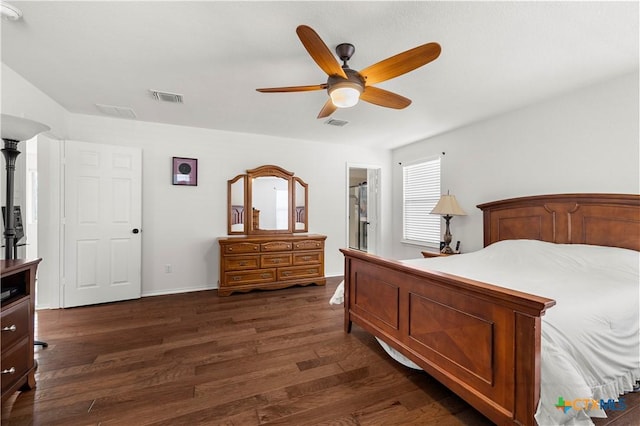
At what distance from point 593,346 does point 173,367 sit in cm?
264

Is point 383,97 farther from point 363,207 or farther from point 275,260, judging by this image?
point 363,207

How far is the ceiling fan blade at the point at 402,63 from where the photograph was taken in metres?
1.58

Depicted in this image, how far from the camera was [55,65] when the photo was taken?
234 cm

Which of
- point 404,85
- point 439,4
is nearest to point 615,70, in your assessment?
point 404,85

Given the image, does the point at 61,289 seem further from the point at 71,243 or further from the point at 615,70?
the point at 615,70

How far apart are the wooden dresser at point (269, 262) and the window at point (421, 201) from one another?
1.71 meters

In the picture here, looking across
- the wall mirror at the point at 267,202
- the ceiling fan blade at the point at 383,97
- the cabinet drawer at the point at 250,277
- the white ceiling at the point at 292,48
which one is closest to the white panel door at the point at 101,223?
the white ceiling at the point at 292,48

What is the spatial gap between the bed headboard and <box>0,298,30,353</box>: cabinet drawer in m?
4.35

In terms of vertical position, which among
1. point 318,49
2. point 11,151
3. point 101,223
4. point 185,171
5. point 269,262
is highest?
point 318,49

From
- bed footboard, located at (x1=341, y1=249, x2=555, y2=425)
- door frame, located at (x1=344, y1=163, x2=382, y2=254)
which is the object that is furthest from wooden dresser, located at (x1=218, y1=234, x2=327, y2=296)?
bed footboard, located at (x1=341, y1=249, x2=555, y2=425)

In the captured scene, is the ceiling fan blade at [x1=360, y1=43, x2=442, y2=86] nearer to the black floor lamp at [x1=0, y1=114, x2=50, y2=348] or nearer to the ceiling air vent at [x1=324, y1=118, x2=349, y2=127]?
the ceiling air vent at [x1=324, y1=118, x2=349, y2=127]

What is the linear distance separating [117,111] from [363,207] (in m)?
4.93

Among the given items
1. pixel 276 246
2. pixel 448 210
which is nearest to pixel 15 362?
pixel 276 246

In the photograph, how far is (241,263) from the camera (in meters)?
3.99
